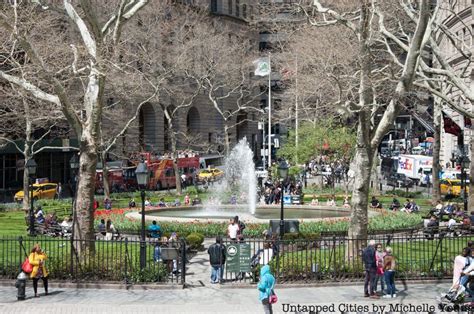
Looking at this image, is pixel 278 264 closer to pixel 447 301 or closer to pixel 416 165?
pixel 447 301

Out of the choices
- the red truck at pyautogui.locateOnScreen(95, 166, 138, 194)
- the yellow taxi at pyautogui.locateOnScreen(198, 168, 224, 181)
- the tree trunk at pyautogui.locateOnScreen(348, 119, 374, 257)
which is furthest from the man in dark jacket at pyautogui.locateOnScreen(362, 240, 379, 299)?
the yellow taxi at pyautogui.locateOnScreen(198, 168, 224, 181)

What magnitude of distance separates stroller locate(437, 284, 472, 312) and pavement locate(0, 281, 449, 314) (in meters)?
0.30

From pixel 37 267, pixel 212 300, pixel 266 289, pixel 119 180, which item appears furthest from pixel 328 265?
pixel 119 180

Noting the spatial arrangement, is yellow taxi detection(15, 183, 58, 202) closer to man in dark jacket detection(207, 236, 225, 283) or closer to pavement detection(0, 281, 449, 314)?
pavement detection(0, 281, 449, 314)

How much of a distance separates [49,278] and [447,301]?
10.9 meters

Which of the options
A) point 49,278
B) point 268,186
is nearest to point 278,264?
point 49,278

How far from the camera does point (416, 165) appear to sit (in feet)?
207

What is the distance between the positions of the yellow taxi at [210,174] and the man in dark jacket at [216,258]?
44268 mm

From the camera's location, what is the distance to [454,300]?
662 inches

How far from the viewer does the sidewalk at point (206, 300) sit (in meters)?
17.4

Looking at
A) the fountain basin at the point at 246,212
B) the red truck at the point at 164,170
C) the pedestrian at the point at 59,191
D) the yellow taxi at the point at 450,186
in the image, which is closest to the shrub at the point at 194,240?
the fountain basin at the point at 246,212

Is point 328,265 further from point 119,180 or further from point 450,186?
point 119,180

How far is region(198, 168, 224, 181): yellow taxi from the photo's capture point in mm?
65312

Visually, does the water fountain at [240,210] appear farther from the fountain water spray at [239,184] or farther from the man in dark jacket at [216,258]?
the man in dark jacket at [216,258]
